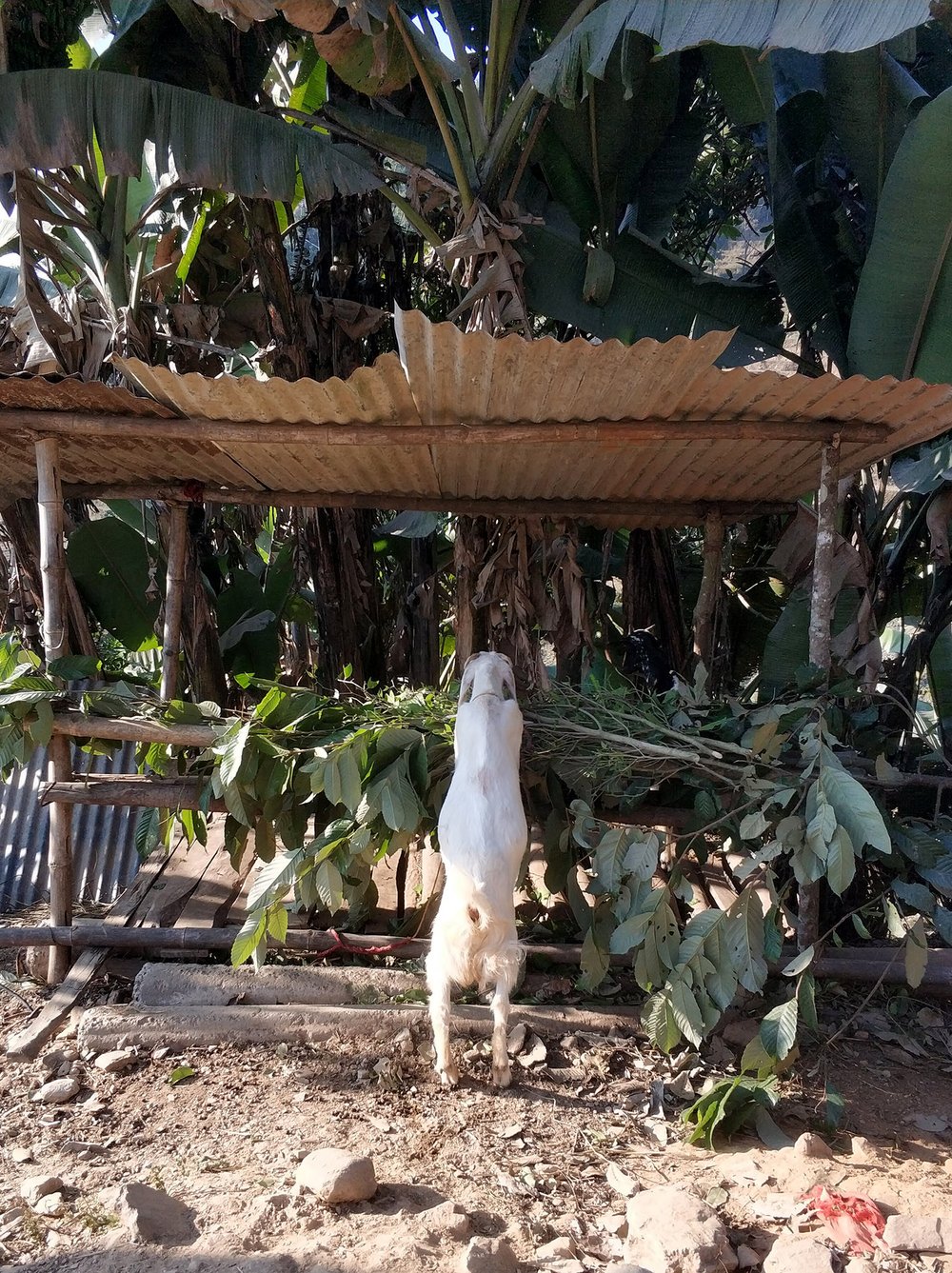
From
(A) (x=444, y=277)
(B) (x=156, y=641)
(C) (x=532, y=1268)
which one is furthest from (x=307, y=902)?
(A) (x=444, y=277)

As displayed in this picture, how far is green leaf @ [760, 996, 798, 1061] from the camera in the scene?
3088 mm

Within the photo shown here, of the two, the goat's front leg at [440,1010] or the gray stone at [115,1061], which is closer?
the goat's front leg at [440,1010]

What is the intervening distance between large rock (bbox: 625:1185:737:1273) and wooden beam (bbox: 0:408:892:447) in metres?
2.70

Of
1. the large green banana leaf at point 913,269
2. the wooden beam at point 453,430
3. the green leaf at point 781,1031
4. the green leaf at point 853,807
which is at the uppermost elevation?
the large green banana leaf at point 913,269

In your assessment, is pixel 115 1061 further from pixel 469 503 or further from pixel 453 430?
pixel 469 503

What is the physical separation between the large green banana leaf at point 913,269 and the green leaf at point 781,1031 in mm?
3373

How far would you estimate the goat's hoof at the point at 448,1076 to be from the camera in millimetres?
3381

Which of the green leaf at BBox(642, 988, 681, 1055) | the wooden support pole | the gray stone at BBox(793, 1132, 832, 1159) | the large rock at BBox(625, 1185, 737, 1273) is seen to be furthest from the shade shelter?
the large rock at BBox(625, 1185, 737, 1273)

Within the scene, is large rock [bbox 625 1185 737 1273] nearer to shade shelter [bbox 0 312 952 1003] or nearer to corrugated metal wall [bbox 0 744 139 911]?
shade shelter [bbox 0 312 952 1003]

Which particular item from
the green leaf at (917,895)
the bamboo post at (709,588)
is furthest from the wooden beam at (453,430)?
the green leaf at (917,895)

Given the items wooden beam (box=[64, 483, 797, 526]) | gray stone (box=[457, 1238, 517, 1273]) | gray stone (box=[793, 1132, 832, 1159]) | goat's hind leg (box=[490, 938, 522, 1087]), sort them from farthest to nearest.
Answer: wooden beam (box=[64, 483, 797, 526]), goat's hind leg (box=[490, 938, 522, 1087]), gray stone (box=[793, 1132, 832, 1159]), gray stone (box=[457, 1238, 517, 1273])

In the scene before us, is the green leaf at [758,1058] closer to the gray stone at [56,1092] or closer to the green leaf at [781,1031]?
the green leaf at [781,1031]

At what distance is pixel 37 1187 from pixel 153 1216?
44 centimetres

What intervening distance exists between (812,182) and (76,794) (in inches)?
240
